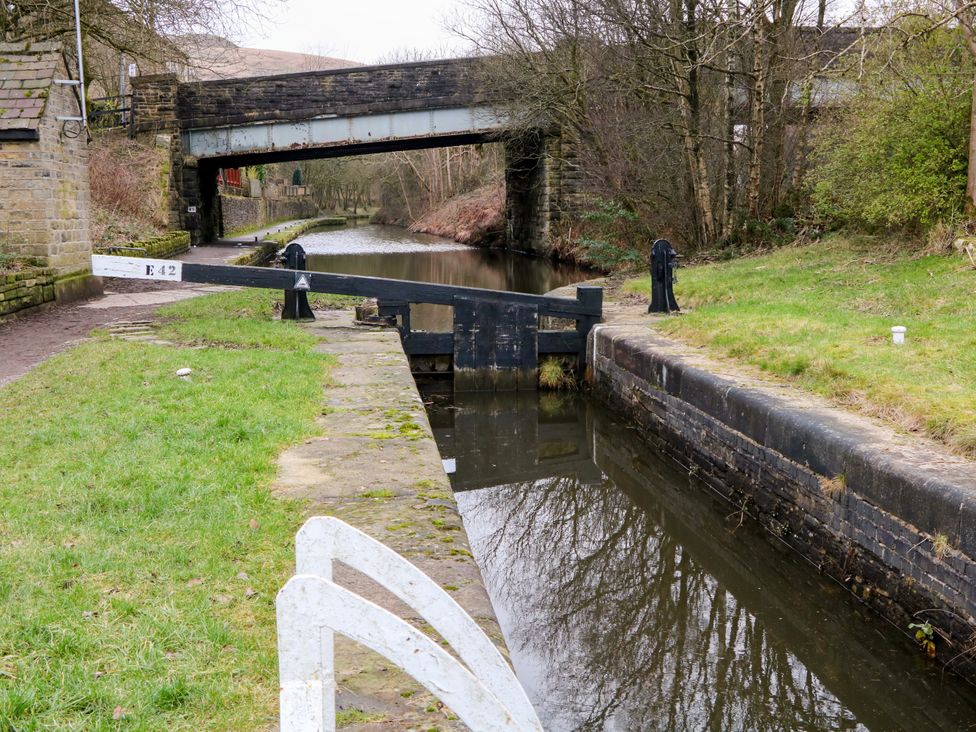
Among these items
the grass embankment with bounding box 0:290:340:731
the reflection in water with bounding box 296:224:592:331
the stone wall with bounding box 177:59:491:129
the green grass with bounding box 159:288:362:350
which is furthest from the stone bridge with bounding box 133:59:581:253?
the grass embankment with bounding box 0:290:340:731

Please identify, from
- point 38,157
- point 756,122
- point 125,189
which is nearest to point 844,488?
point 38,157

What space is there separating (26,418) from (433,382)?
5.99 meters

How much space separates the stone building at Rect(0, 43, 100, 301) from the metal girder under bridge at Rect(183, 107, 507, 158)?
14151mm

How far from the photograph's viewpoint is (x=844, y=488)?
17.9 feet

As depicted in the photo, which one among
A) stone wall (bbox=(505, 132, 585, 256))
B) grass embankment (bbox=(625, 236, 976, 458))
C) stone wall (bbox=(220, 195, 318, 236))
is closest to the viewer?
grass embankment (bbox=(625, 236, 976, 458))

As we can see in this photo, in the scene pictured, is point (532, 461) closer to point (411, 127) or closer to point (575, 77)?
point (575, 77)

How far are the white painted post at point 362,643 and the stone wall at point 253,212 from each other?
33009 millimetres

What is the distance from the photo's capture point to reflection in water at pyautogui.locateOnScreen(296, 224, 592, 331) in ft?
64.9

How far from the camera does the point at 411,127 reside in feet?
87.0

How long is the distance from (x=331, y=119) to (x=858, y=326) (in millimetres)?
20791

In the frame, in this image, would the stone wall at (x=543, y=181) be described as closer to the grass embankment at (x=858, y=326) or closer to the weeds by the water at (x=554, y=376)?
the grass embankment at (x=858, y=326)

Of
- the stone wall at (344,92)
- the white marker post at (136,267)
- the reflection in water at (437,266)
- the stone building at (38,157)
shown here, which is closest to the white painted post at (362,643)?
the white marker post at (136,267)

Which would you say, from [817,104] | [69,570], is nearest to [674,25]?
[817,104]

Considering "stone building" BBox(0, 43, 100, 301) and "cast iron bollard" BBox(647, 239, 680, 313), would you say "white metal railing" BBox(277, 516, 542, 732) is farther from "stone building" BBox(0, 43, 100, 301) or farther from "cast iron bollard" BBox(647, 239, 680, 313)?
"stone building" BBox(0, 43, 100, 301)
